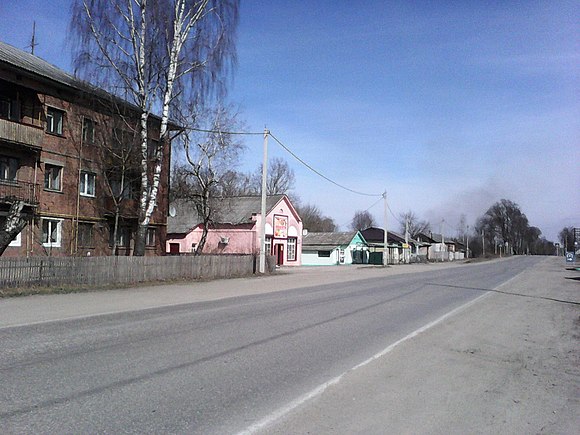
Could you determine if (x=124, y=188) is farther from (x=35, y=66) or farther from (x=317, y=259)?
(x=317, y=259)

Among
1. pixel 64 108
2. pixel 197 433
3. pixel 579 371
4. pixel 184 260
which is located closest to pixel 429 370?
pixel 579 371

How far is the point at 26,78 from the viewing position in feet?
78.8

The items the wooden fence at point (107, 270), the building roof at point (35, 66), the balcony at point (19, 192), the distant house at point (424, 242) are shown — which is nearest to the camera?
the wooden fence at point (107, 270)

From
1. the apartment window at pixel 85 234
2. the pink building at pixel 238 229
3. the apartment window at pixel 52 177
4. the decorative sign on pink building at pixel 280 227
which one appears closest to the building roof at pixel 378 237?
the pink building at pixel 238 229

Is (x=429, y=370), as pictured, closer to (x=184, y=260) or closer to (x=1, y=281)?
(x=1, y=281)

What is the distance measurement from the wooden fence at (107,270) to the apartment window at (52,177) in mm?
7618

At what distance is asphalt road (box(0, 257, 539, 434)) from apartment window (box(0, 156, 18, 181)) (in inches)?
582

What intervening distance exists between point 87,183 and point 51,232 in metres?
3.63

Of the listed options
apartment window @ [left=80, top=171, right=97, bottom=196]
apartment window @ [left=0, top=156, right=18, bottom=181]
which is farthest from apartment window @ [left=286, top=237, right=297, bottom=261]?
apartment window @ [left=0, top=156, right=18, bottom=181]

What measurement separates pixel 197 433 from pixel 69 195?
24811 millimetres

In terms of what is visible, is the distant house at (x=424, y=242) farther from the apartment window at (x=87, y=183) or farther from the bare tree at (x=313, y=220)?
the apartment window at (x=87, y=183)

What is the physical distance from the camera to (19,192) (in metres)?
23.8

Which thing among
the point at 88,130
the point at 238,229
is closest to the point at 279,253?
the point at 238,229

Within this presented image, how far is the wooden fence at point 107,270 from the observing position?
16906 millimetres
